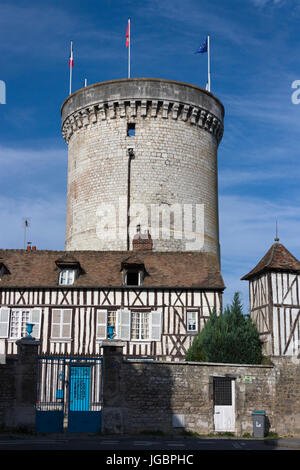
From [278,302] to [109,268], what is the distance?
6.21 m

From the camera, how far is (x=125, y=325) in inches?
718

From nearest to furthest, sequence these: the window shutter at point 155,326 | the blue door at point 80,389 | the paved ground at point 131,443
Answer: the paved ground at point 131,443, the blue door at point 80,389, the window shutter at point 155,326

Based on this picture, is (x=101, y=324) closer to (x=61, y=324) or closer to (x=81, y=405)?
(x=61, y=324)

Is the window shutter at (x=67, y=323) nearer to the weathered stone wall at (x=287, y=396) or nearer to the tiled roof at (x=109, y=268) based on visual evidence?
the tiled roof at (x=109, y=268)

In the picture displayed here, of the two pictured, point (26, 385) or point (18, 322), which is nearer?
point (26, 385)

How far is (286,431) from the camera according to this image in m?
14.6

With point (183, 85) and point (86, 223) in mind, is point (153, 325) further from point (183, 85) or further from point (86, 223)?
point (183, 85)

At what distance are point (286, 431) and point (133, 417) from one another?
4.07 m

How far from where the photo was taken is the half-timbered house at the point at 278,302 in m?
15.6

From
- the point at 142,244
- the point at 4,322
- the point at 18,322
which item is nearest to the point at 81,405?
the point at 18,322

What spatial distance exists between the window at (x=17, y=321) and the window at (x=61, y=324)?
463 millimetres

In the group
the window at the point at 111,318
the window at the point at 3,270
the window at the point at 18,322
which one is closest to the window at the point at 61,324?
the window at the point at 18,322

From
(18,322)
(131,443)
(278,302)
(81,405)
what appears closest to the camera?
(131,443)

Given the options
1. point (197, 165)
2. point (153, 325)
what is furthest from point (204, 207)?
point (153, 325)
